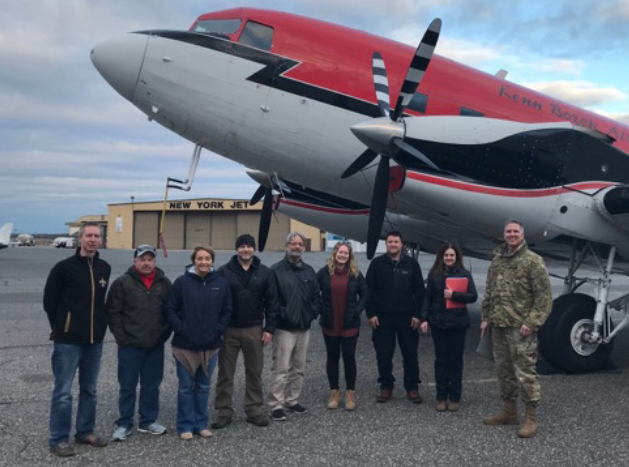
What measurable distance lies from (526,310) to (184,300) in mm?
3731

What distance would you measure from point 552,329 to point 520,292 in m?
3.05

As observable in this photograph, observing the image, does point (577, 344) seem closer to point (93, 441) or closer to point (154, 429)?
point (154, 429)

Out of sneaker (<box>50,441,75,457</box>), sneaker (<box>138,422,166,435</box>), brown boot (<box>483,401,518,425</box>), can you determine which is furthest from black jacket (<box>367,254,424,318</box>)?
sneaker (<box>50,441,75,457</box>)

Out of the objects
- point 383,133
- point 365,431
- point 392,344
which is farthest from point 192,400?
point 383,133

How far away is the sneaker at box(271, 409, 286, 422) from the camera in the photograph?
634 cm

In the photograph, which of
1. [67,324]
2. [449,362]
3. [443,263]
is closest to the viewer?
[67,324]

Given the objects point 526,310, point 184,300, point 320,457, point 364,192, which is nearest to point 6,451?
point 184,300

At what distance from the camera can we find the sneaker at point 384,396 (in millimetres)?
7133

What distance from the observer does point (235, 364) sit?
6230 mm

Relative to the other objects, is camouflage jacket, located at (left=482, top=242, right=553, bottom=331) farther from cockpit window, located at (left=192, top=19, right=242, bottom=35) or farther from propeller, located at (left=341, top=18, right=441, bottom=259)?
cockpit window, located at (left=192, top=19, right=242, bottom=35)

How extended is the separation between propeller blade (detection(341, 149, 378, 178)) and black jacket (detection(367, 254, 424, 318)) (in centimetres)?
209

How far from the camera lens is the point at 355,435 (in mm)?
5879

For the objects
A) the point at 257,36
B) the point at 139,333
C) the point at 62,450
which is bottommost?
the point at 62,450

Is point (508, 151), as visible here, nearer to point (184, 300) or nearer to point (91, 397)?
point (184, 300)
